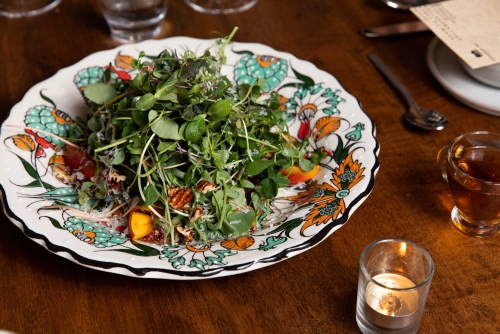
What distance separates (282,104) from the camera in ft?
4.04

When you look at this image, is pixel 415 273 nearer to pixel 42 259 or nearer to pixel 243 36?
pixel 42 259

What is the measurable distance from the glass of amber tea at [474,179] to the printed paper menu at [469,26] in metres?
0.25

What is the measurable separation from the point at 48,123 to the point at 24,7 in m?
0.65

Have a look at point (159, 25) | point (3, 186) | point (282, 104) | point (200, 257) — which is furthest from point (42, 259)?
point (159, 25)

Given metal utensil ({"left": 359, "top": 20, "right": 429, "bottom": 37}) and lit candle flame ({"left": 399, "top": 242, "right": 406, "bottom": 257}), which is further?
metal utensil ({"left": 359, "top": 20, "right": 429, "bottom": 37})

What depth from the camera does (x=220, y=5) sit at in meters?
1.62

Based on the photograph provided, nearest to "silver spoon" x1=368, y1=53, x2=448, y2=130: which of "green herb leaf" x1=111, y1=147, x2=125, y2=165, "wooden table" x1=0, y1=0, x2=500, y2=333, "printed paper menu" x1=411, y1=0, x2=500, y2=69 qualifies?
"wooden table" x1=0, y1=0, x2=500, y2=333

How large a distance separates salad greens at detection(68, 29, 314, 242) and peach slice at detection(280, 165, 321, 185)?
17 mm

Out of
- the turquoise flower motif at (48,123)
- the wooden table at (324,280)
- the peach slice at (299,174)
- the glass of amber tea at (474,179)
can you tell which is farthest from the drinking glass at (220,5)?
the glass of amber tea at (474,179)

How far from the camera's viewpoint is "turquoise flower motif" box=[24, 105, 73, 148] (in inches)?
43.7

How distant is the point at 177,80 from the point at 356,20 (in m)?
0.75

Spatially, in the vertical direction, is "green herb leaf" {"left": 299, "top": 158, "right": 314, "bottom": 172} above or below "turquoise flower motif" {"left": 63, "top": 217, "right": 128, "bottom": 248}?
above

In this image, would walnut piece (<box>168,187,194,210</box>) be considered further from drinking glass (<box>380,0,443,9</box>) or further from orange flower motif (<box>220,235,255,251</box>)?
drinking glass (<box>380,0,443,9</box>)

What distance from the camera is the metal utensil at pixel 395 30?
1.48 metres
